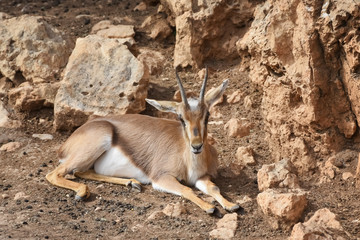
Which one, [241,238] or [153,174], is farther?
[153,174]

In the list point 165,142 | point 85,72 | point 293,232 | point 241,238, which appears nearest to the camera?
point 293,232

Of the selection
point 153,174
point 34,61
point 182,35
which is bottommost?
point 153,174

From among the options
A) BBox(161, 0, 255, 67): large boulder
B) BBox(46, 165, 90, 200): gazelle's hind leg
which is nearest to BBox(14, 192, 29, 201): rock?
BBox(46, 165, 90, 200): gazelle's hind leg

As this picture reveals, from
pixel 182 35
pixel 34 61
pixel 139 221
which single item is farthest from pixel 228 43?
pixel 139 221

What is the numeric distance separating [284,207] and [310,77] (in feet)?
5.84

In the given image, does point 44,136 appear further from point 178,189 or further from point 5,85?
point 178,189

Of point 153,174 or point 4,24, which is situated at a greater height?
point 4,24

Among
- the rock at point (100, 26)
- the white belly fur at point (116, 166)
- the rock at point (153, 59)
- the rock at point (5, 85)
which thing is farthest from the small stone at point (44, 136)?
the rock at point (100, 26)

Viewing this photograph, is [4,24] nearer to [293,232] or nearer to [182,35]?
[182,35]

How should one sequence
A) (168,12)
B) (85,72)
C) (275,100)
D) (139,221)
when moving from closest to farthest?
(139,221) → (275,100) → (85,72) → (168,12)

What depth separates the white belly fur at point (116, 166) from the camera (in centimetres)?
915

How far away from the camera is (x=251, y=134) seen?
31.5 feet

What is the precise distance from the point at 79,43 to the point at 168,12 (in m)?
2.24

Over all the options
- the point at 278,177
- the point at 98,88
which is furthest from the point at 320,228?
the point at 98,88
